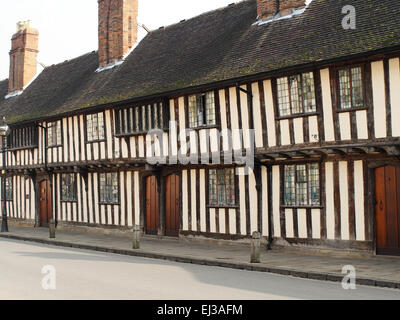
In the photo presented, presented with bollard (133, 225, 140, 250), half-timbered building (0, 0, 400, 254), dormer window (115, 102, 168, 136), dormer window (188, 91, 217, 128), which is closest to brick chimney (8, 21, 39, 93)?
half-timbered building (0, 0, 400, 254)

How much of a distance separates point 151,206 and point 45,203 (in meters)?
7.90

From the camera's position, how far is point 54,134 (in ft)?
76.9

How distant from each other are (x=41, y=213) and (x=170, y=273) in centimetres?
1579

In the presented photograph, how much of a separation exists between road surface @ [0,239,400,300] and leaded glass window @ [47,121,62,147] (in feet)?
34.5

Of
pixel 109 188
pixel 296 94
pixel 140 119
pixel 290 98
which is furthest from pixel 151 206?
pixel 296 94

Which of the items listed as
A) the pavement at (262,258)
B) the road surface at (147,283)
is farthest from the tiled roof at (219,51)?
A: the road surface at (147,283)

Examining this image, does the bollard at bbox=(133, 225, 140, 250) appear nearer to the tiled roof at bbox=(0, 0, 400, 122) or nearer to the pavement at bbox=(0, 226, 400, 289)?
the pavement at bbox=(0, 226, 400, 289)

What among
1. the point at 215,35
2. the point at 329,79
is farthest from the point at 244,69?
the point at 215,35

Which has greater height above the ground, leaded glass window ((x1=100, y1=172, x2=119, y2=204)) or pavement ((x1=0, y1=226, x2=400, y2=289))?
leaded glass window ((x1=100, y1=172, x2=119, y2=204))

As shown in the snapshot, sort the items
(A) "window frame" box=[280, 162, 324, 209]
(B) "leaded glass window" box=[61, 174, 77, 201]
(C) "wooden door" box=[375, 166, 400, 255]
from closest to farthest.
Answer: (C) "wooden door" box=[375, 166, 400, 255]
(A) "window frame" box=[280, 162, 324, 209]
(B) "leaded glass window" box=[61, 174, 77, 201]

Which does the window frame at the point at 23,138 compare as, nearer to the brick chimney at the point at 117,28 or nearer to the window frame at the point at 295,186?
the brick chimney at the point at 117,28

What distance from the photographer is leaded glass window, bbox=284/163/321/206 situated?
13966 millimetres

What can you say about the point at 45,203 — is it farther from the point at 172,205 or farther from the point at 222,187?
the point at 222,187
